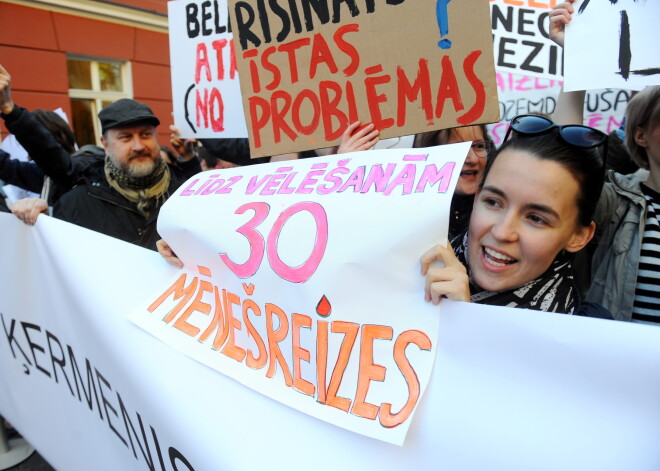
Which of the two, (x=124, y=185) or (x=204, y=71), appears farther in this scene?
(x=124, y=185)

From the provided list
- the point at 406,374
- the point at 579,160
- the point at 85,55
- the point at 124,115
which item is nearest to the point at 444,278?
the point at 406,374

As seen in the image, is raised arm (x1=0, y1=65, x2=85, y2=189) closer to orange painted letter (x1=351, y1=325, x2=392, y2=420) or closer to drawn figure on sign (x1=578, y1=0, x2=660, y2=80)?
orange painted letter (x1=351, y1=325, x2=392, y2=420)

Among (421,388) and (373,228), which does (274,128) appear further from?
(421,388)

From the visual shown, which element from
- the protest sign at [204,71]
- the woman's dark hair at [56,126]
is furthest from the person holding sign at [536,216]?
the woman's dark hair at [56,126]

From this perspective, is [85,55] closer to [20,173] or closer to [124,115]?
[20,173]

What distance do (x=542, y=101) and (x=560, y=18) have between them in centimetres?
206

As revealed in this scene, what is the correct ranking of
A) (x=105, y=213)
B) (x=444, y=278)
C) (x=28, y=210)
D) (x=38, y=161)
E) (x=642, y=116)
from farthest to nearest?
(x=38, y=161) < (x=105, y=213) < (x=28, y=210) < (x=642, y=116) < (x=444, y=278)

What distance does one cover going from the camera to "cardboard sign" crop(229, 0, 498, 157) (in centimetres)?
135

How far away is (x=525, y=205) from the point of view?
109 cm

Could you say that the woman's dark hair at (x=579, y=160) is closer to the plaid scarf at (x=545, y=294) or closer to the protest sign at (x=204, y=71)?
the plaid scarf at (x=545, y=294)

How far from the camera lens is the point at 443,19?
1.35 m

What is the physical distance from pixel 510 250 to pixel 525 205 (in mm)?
107

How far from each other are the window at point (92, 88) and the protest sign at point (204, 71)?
21.7ft

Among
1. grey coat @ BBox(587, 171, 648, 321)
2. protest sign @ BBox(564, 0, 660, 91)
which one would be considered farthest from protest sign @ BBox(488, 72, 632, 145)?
protest sign @ BBox(564, 0, 660, 91)
